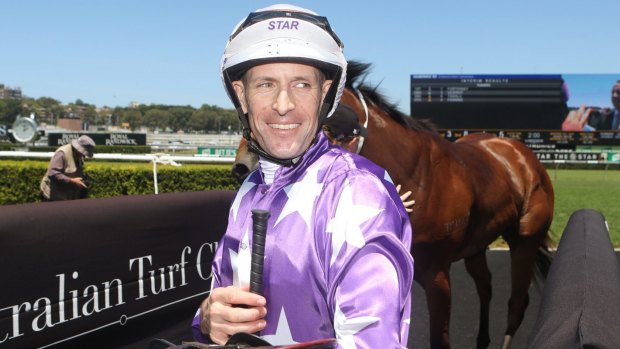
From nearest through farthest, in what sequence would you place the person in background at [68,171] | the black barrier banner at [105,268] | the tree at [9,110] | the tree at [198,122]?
the black barrier banner at [105,268]
the person in background at [68,171]
the tree at [9,110]
the tree at [198,122]

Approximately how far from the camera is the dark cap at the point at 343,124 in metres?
3.02

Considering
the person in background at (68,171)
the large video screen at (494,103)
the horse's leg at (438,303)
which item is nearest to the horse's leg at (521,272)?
the horse's leg at (438,303)

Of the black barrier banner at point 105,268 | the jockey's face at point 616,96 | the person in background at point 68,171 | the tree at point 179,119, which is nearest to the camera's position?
the black barrier banner at point 105,268

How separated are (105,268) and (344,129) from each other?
133 cm

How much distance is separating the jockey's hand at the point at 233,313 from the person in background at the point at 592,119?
34.2 m

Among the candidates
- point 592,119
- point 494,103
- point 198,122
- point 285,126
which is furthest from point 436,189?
point 198,122

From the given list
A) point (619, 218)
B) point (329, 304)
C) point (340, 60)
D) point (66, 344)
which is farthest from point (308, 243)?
point (619, 218)

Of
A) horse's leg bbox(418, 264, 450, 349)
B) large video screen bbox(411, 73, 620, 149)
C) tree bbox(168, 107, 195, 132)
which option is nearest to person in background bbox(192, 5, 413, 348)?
horse's leg bbox(418, 264, 450, 349)

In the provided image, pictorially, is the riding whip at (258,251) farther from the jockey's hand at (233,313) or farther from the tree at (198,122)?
the tree at (198,122)

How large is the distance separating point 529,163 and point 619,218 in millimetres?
7819

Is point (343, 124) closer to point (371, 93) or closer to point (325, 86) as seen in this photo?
point (371, 93)

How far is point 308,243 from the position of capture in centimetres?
98

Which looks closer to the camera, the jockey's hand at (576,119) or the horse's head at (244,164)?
the horse's head at (244,164)

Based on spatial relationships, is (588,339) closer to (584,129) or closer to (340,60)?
(340,60)
